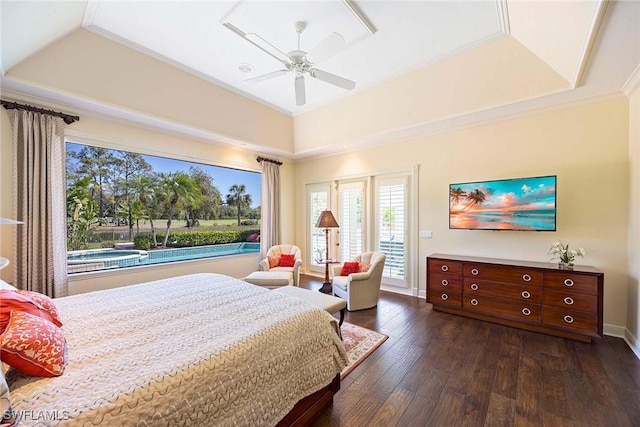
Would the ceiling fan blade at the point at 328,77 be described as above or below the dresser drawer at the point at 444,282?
above

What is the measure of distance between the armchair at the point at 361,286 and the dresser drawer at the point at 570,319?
2.00 metres

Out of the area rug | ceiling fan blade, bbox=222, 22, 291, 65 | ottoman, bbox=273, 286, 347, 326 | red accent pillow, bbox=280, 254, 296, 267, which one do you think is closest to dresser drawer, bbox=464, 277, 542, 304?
the area rug

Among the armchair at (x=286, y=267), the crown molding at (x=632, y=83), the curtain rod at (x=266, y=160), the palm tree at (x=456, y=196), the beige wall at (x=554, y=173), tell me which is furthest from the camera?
the curtain rod at (x=266, y=160)

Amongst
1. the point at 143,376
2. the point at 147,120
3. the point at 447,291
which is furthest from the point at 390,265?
the point at 147,120

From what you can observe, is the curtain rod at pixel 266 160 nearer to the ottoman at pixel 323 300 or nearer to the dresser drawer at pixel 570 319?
the ottoman at pixel 323 300

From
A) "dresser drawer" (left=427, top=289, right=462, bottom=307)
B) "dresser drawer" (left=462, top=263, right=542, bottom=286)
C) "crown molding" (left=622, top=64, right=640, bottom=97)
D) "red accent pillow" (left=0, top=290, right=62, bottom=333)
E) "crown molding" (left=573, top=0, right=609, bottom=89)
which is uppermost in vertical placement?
"crown molding" (left=573, top=0, right=609, bottom=89)

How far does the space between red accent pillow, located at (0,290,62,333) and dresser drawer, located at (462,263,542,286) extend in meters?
4.18

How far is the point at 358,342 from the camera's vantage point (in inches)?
114

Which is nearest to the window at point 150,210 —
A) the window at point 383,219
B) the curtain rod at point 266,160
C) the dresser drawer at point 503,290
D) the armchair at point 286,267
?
the curtain rod at point 266,160

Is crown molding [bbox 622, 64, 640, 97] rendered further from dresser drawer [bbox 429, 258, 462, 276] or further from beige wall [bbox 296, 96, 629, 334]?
dresser drawer [bbox 429, 258, 462, 276]

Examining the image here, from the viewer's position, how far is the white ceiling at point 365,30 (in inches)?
88.0

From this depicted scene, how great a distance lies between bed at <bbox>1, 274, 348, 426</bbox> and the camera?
1064 mm

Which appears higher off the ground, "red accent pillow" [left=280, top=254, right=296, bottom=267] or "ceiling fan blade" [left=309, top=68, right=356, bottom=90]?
"ceiling fan blade" [left=309, top=68, right=356, bottom=90]

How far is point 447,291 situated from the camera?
372cm
